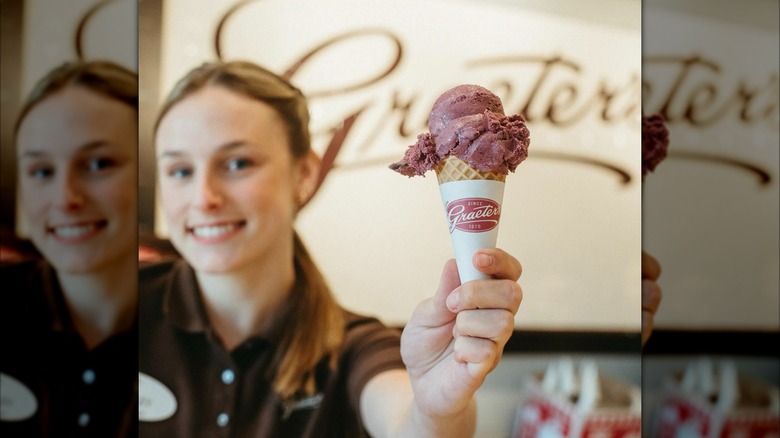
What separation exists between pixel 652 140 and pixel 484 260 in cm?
91

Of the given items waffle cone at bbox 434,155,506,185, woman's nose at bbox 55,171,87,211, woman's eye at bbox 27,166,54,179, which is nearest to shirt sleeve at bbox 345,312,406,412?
waffle cone at bbox 434,155,506,185

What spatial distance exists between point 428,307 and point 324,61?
0.81 m

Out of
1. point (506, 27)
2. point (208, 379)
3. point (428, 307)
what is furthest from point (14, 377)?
point (506, 27)

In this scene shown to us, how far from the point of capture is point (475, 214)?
1.42 meters

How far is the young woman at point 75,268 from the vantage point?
7.46 ft

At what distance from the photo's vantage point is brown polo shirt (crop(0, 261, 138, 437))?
7.76 feet

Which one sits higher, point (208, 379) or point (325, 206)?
point (325, 206)

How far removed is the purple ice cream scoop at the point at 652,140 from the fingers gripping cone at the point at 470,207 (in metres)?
0.75

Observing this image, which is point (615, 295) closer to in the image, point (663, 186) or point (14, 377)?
point (663, 186)

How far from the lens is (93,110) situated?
90.2 inches

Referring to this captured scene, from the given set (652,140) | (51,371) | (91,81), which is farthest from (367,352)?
(91,81)

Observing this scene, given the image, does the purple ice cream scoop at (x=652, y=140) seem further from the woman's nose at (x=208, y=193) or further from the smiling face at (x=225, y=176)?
the woman's nose at (x=208, y=193)

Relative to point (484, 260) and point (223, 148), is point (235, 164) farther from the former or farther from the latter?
point (484, 260)

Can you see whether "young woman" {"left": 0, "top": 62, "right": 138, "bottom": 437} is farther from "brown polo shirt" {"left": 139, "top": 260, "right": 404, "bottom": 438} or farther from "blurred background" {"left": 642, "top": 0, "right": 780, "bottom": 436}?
"blurred background" {"left": 642, "top": 0, "right": 780, "bottom": 436}
